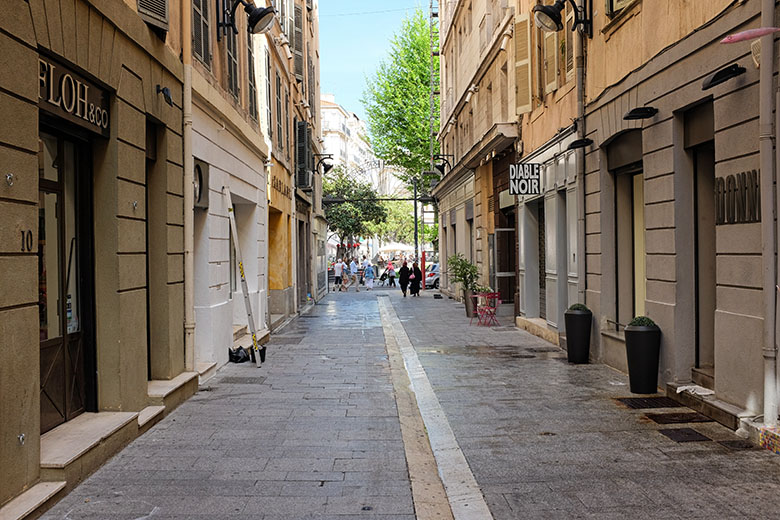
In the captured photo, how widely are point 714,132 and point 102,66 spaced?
5965 millimetres

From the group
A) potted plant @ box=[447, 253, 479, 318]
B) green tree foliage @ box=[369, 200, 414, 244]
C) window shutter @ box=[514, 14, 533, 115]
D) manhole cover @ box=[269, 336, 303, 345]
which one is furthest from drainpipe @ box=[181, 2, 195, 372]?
green tree foliage @ box=[369, 200, 414, 244]

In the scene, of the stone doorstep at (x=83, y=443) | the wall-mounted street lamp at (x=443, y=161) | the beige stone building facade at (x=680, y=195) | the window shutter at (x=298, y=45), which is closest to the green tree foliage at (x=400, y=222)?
the wall-mounted street lamp at (x=443, y=161)

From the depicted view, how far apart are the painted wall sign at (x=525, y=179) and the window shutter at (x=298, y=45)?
33.7ft

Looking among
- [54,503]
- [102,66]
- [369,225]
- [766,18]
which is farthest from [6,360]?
[369,225]

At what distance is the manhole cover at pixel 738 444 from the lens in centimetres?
639

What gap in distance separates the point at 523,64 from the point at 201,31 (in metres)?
7.67

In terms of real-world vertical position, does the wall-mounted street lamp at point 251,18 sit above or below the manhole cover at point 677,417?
above

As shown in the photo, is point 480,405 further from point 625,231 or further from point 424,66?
point 424,66

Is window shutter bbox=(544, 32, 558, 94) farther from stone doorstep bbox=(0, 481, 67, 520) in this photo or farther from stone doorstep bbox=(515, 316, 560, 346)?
stone doorstep bbox=(0, 481, 67, 520)

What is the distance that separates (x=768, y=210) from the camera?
6.53m

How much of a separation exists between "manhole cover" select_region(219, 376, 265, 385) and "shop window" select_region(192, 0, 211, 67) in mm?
4418

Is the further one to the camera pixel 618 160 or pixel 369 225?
pixel 369 225

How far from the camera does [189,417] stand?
795 centimetres

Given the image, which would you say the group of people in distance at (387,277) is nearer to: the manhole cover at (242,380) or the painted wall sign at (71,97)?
the manhole cover at (242,380)
